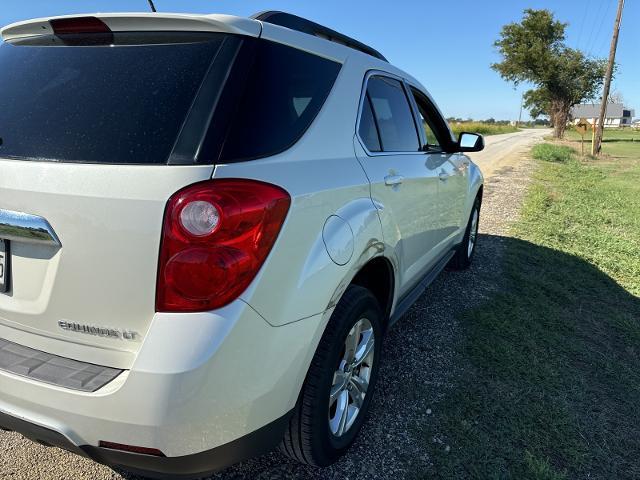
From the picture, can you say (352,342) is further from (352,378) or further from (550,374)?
(550,374)

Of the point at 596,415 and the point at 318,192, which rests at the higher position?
the point at 318,192

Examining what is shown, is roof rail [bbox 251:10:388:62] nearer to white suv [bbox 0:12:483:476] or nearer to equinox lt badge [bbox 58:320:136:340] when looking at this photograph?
white suv [bbox 0:12:483:476]

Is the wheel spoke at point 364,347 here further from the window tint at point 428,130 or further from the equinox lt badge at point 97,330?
the window tint at point 428,130

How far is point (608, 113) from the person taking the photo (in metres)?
101

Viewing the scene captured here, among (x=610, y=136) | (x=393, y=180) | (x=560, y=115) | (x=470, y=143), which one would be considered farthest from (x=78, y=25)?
(x=610, y=136)

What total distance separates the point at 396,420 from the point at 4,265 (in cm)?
194

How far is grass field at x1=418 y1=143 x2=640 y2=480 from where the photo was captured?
236 centimetres

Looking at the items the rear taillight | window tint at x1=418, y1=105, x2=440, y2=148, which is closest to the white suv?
the rear taillight

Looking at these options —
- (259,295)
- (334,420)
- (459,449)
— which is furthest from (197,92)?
(459,449)

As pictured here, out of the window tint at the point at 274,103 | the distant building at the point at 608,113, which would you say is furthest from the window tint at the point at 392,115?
the distant building at the point at 608,113

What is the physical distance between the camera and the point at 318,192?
1781 mm

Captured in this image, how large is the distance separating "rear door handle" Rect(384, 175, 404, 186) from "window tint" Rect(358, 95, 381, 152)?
0.16m

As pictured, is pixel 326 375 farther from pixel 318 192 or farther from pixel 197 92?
pixel 197 92

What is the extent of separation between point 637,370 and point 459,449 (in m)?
1.74
